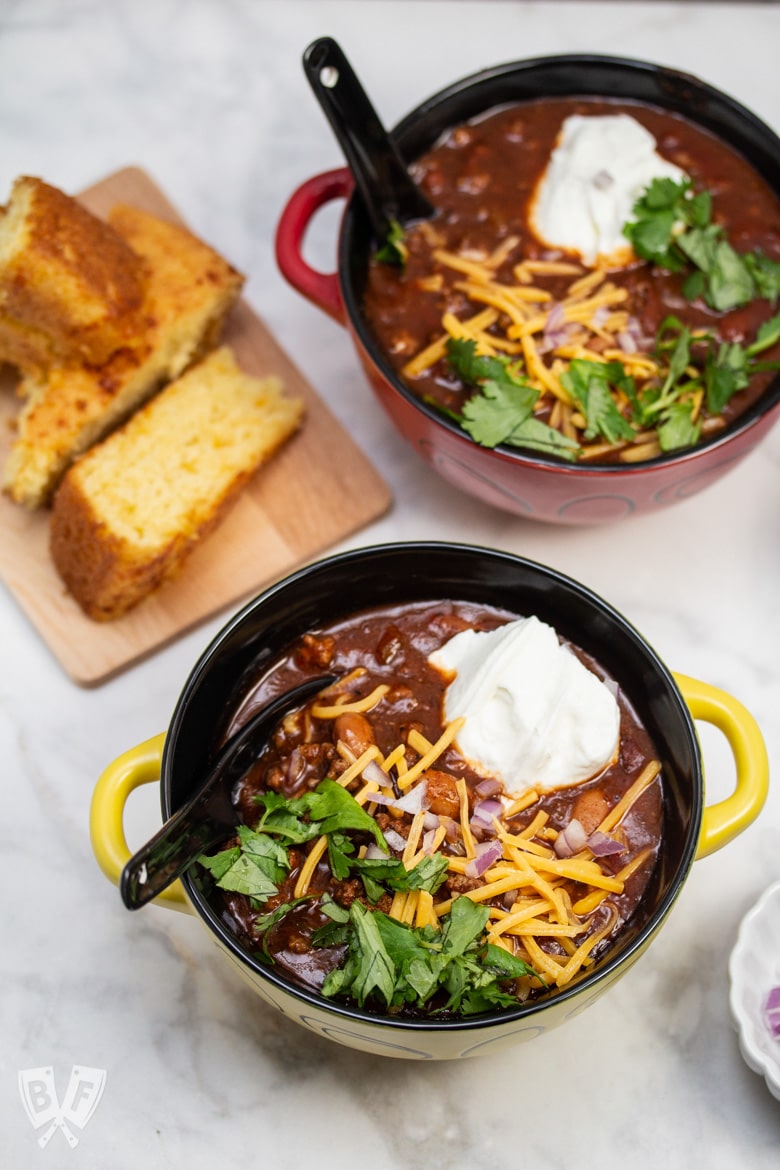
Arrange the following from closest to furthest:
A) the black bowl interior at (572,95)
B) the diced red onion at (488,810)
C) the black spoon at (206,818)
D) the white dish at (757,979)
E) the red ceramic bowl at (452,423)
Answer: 1. the black spoon at (206,818)
2. the diced red onion at (488,810)
3. the white dish at (757,979)
4. the red ceramic bowl at (452,423)
5. the black bowl interior at (572,95)

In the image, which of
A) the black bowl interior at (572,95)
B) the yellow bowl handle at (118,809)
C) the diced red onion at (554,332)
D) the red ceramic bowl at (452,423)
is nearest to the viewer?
the yellow bowl handle at (118,809)

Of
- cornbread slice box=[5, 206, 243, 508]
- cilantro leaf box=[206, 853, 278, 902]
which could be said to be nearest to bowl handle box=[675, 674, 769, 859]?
cilantro leaf box=[206, 853, 278, 902]

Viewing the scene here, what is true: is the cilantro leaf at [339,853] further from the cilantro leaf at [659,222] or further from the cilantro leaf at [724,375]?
the cilantro leaf at [659,222]

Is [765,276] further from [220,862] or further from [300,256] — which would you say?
[220,862]

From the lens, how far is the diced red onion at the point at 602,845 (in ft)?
8.31

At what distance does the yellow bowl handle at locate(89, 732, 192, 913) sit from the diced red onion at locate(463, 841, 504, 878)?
0.54 metres

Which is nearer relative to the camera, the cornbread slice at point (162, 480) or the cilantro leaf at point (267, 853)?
the cilantro leaf at point (267, 853)

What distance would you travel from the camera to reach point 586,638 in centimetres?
281

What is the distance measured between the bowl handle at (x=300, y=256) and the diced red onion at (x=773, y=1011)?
1.82 m

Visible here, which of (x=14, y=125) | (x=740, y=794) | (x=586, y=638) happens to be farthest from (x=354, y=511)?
(x=14, y=125)

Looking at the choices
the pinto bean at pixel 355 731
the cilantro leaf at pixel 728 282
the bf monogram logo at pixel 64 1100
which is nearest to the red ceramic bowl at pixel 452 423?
the cilantro leaf at pixel 728 282

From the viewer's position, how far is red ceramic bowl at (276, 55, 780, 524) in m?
2.90

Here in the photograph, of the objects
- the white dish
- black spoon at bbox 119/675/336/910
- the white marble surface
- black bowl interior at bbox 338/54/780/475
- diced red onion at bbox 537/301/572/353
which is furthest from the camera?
black bowl interior at bbox 338/54/780/475

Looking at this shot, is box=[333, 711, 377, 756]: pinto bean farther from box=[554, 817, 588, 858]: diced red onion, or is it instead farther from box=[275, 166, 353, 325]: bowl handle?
box=[275, 166, 353, 325]: bowl handle
